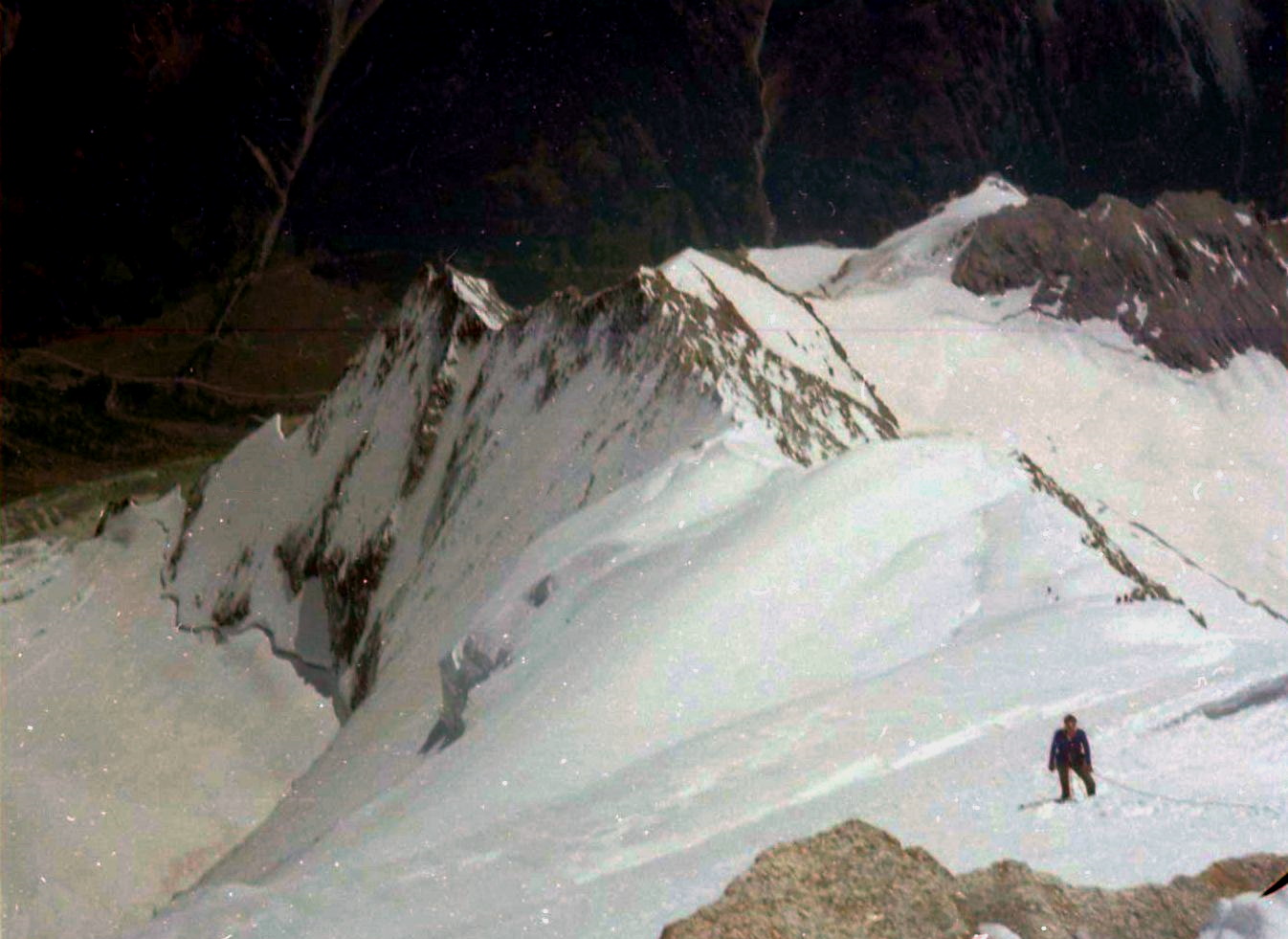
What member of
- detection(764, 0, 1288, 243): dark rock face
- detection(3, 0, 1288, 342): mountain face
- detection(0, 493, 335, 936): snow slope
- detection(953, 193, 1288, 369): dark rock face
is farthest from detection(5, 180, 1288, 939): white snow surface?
detection(764, 0, 1288, 243): dark rock face

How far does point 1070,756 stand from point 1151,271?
9.89 m

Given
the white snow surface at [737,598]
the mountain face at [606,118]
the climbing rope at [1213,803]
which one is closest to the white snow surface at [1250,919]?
the white snow surface at [737,598]

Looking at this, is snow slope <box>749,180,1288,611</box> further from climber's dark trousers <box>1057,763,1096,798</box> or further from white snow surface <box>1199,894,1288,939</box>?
white snow surface <box>1199,894,1288,939</box>

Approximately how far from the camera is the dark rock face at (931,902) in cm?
228

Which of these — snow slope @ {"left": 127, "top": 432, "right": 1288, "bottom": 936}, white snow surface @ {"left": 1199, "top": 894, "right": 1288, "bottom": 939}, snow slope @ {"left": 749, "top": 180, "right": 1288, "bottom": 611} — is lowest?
snow slope @ {"left": 749, "top": 180, "right": 1288, "bottom": 611}

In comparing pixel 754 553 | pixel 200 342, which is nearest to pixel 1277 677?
pixel 754 553

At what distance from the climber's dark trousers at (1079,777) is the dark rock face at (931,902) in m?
0.22

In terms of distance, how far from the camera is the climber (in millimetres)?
2564

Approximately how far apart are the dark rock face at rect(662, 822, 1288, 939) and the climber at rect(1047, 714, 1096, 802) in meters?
0.24

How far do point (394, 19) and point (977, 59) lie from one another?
3.03 m

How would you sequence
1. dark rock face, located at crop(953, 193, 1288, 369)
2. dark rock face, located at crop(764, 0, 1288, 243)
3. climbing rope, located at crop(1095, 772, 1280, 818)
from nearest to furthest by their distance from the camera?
climbing rope, located at crop(1095, 772, 1280, 818), dark rock face, located at crop(764, 0, 1288, 243), dark rock face, located at crop(953, 193, 1288, 369)

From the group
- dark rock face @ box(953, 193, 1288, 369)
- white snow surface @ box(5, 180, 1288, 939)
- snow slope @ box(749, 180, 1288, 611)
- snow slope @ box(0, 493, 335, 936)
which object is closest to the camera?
white snow surface @ box(5, 180, 1288, 939)

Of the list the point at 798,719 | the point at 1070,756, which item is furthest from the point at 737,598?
the point at 1070,756

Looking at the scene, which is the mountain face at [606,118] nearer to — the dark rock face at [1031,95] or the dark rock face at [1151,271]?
the dark rock face at [1031,95]
